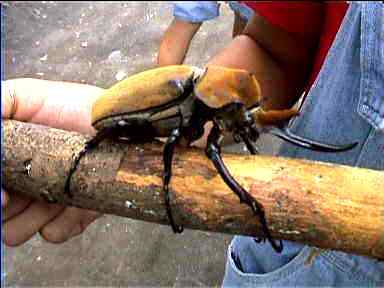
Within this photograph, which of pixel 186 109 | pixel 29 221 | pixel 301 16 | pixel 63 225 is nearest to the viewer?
pixel 186 109

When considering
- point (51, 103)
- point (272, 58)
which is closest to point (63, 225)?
point (51, 103)

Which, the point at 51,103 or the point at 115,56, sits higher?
the point at 51,103

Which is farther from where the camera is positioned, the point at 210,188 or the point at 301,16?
the point at 301,16

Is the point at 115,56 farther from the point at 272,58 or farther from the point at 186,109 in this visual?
the point at 186,109

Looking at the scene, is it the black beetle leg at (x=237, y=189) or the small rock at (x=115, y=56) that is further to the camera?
the small rock at (x=115, y=56)

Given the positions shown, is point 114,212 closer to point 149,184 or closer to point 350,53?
point 149,184

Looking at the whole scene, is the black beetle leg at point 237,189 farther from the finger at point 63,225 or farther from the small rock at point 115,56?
the small rock at point 115,56

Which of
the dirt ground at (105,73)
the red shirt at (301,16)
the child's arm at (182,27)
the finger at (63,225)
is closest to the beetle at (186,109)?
the finger at (63,225)

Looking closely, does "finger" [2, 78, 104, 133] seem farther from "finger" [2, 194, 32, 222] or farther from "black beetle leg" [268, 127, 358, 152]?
"black beetle leg" [268, 127, 358, 152]
